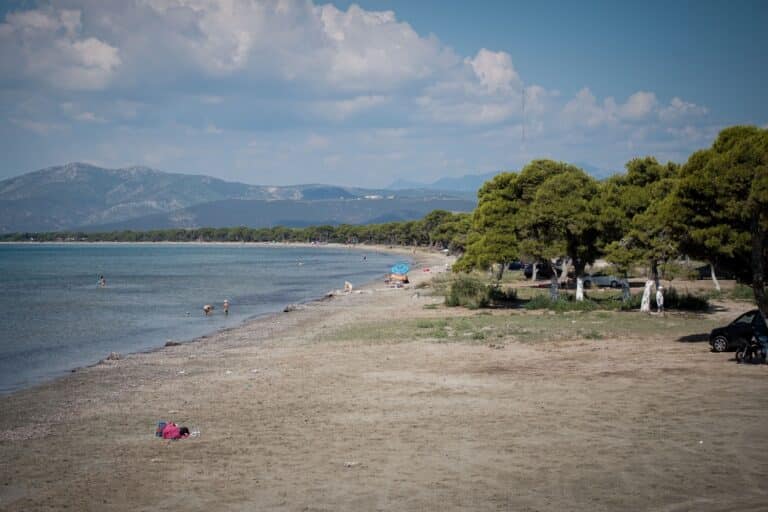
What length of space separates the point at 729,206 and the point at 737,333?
4.30 metres

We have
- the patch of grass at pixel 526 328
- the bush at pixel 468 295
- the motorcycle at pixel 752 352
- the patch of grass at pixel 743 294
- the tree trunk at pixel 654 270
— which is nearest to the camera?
the motorcycle at pixel 752 352

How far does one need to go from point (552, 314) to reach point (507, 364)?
14875 millimetres

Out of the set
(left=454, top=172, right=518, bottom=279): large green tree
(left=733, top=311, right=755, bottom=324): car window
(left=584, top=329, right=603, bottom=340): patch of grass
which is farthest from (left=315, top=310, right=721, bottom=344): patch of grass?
(left=454, top=172, right=518, bottom=279): large green tree

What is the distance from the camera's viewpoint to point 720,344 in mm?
23359

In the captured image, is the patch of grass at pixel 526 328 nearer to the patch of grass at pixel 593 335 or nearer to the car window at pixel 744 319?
the patch of grass at pixel 593 335

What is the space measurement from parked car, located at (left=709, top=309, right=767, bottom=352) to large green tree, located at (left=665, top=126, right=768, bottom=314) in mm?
747

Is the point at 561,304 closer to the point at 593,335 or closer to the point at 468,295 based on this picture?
the point at 468,295

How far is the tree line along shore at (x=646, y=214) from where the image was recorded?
23188 millimetres

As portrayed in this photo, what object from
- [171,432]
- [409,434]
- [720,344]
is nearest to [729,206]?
[720,344]

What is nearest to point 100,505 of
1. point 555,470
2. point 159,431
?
point 159,431

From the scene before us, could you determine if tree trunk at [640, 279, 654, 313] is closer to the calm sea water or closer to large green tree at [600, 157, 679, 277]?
large green tree at [600, 157, 679, 277]

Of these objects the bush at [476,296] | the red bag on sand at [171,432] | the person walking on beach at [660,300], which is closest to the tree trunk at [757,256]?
the person walking on beach at [660,300]

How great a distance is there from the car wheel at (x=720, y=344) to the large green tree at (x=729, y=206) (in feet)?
5.21

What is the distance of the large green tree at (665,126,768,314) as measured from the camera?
22.8m
